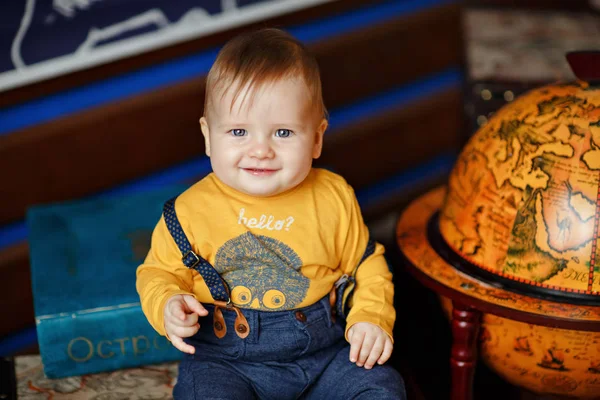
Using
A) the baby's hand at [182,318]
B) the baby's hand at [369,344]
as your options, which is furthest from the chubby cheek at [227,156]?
the baby's hand at [369,344]

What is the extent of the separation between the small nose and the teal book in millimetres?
584

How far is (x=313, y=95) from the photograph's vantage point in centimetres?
143

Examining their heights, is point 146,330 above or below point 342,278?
below

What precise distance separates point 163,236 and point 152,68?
101 centimetres

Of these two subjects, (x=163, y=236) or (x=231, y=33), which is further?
(x=231, y=33)

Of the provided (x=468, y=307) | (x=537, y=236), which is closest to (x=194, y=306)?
(x=468, y=307)

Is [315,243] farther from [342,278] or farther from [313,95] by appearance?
[313,95]

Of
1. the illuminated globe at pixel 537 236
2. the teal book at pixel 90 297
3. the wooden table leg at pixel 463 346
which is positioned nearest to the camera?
the illuminated globe at pixel 537 236

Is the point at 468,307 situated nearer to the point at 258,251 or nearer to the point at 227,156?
the point at 258,251

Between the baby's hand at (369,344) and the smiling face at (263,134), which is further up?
the smiling face at (263,134)

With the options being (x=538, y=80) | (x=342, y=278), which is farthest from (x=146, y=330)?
(x=538, y=80)

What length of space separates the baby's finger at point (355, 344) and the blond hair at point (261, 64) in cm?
47

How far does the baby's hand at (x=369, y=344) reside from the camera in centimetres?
147

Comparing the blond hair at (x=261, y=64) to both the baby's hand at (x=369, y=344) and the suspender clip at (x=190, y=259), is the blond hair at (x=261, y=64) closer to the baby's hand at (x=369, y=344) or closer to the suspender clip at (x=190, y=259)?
the suspender clip at (x=190, y=259)
